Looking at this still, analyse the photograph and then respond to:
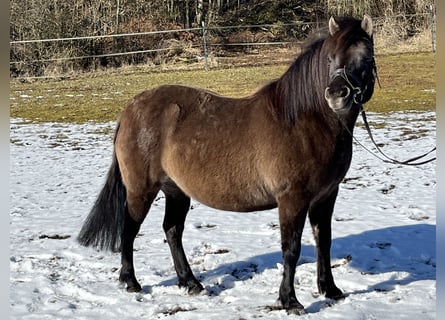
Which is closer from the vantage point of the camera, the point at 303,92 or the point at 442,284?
the point at 442,284

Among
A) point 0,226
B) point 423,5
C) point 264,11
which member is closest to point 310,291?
point 0,226

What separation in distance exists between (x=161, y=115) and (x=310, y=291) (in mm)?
1798

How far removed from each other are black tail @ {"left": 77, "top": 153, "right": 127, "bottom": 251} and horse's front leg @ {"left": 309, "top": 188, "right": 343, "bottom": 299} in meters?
1.58

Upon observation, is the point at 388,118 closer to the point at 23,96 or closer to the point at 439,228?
the point at 439,228

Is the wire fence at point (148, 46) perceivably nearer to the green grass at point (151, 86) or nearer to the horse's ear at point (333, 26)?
the green grass at point (151, 86)

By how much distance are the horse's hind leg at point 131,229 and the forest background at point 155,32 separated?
15601mm

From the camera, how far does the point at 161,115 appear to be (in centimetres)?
397

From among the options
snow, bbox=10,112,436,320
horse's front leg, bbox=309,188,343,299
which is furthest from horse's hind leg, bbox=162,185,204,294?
horse's front leg, bbox=309,188,343,299

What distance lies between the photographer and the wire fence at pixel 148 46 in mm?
20297

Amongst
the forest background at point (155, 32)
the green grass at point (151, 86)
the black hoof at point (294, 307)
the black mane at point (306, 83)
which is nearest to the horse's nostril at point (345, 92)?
the black mane at point (306, 83)

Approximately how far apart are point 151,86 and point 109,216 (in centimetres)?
1200

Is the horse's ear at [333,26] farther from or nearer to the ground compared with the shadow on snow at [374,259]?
farther from the ground

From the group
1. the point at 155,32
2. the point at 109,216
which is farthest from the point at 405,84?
the point at 109,216

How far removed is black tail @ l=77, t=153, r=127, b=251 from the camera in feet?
13.9
